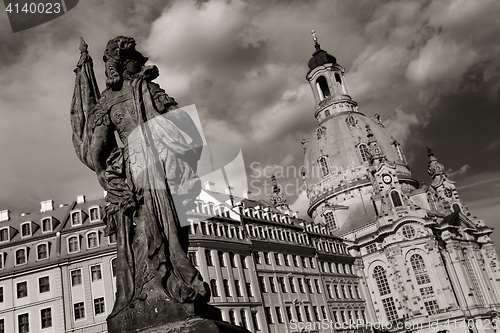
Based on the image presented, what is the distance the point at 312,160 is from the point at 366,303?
36.2 meters

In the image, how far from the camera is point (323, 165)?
9981 cm

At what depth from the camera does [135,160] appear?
625 centimetres

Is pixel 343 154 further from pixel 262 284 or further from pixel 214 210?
pixel 214 210

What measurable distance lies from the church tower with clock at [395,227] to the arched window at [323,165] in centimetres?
21

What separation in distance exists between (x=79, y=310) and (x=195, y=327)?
42.0 m

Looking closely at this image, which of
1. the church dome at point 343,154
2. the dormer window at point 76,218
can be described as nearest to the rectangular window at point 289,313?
the dormer window at point 76,218

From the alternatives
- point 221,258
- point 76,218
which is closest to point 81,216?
point 76,218

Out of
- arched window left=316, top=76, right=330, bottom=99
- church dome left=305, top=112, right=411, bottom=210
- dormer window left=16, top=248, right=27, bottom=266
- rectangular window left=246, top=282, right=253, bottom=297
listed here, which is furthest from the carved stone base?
arched window left=316, top=76, right=330, bottom=99

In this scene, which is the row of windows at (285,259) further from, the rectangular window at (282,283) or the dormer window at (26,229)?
the dormer window at (26,229)

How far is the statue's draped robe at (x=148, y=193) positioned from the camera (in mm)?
5660

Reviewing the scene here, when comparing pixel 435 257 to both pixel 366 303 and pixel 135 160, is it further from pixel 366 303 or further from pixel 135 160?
pixel 135 160

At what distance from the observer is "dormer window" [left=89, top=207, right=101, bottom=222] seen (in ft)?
151

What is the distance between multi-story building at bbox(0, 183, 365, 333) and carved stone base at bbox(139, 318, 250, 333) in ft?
103

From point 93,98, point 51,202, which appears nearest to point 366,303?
point 51,202
